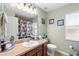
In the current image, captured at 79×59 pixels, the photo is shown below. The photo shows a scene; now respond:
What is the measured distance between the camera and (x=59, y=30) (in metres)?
1.60

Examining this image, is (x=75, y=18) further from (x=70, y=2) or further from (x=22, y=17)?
(x=22, y=17)

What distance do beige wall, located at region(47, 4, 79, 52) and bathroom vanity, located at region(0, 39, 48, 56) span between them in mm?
175

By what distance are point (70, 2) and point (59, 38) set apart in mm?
634

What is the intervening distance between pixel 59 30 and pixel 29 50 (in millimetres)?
607

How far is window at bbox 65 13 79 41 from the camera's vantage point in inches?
60.4

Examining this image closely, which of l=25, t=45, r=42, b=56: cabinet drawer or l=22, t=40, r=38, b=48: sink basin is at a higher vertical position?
l=22, t=40, r=38, b=48: sink basin

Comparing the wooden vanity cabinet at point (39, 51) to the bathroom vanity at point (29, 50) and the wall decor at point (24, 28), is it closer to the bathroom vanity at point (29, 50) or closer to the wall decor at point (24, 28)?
the bathroom vanity at point (29, 50)

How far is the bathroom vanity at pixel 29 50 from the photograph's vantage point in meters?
1.36

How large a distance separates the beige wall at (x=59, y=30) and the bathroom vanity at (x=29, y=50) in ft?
0.57

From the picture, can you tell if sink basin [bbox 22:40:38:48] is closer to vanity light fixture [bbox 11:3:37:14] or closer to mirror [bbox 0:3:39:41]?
mirror [bbox 0:3:39:41]

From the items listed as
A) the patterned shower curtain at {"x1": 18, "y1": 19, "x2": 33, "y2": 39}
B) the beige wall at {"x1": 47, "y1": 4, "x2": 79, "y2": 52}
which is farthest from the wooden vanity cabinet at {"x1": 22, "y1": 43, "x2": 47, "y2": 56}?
the patterned shower curtain at {"x1": 18, "y1": 19, "x2": 33, "y2": 39}

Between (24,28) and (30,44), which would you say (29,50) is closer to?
(30,44)

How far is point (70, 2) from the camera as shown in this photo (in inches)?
61.3

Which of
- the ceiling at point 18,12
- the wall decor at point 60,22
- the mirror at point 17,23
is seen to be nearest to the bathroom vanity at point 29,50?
the mirror at point 17,23
